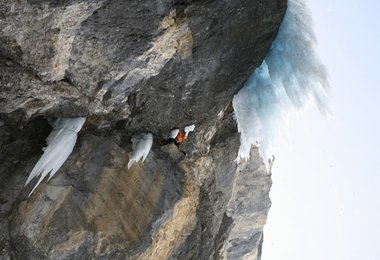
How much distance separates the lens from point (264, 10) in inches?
221

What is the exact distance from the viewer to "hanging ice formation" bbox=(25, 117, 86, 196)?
5168 mm

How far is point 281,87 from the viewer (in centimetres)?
705

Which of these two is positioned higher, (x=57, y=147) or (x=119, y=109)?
(x=57, y=147)

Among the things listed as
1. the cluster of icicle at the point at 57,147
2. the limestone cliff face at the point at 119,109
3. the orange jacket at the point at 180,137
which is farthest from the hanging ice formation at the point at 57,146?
the orange jacket at the point at 180,137

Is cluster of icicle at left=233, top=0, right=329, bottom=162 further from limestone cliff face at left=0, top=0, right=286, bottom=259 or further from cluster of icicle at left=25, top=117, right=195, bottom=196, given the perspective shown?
cluster of icicle at left=25, top=117, right=195, bottom=196

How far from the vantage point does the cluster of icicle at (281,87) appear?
6371mm

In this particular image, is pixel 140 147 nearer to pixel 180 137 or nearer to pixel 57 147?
pixel 180 137

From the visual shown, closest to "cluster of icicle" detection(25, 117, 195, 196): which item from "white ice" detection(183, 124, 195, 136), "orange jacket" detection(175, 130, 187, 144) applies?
"orange jacket" detection(175, 130, 187, 144)

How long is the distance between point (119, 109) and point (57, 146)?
3.26 feet

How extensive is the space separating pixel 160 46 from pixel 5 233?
327 cm

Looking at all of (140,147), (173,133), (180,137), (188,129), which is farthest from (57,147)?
(188,129)

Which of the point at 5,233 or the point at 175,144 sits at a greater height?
the point at 5,233

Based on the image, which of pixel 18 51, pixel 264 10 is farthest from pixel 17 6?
pixel 264 10

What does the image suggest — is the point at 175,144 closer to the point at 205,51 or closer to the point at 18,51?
the point at 205,51
